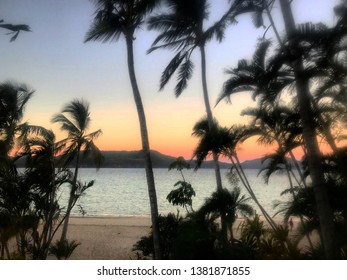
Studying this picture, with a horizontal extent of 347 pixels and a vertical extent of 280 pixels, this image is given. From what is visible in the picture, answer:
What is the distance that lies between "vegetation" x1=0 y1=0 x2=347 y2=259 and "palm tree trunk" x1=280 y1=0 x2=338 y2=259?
2 centimetres

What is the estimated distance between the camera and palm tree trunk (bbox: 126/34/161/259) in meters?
6.29

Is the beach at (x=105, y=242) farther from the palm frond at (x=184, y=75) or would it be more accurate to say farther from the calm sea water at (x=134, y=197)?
the palm frond at (x=184, y=75)

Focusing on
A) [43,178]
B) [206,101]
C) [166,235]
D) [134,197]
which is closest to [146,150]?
[166,235]

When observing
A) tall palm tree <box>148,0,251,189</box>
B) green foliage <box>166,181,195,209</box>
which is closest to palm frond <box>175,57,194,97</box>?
tall palm tree <box>148,0,251,189</box>

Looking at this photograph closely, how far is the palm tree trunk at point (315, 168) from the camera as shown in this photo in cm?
500

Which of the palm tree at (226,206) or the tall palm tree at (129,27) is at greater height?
the tall palm tree at (129,27)

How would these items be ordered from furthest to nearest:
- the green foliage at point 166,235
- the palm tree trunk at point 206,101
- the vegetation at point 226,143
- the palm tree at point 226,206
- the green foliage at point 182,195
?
the palm tree trunk at point 206,101 < the green foliage at point 182,195 < the green foliage at point 166,235 < the palm tree at point 226,206 < the vegetation at point 226,143

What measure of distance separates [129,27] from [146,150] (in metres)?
2.84

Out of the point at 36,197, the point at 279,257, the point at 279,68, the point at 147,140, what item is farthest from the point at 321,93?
the point at 36,197

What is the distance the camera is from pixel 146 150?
21.8 feet

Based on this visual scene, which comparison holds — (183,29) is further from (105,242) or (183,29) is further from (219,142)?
(105,242)

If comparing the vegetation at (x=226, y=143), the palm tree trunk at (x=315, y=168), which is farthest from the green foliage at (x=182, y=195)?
the palm tree trunk at (x=315, y=168)
